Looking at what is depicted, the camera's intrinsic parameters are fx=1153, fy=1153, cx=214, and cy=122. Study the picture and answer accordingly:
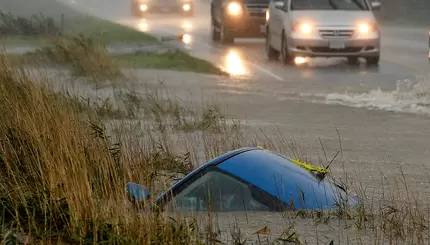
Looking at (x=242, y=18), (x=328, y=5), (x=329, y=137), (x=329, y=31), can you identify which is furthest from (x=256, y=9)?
(x=329, y=137)

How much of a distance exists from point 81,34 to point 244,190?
1673 cm

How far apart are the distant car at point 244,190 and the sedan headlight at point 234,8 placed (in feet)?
74.7

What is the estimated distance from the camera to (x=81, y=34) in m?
23.5

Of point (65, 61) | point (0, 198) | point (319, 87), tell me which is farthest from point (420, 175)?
point (65, 61)

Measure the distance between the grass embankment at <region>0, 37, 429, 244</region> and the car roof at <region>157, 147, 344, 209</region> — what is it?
0.61 feet

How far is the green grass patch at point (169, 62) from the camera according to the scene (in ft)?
72.2

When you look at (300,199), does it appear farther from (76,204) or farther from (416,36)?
(416,36)

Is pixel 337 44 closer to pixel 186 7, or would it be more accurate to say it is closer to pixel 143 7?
pixel 186 7

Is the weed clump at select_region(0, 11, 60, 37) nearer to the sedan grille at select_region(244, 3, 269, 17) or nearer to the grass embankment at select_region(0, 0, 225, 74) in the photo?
the grass embankment at select_region(0, 0, 225, 74)

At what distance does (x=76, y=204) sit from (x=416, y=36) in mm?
28847

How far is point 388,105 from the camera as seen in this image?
1711cm

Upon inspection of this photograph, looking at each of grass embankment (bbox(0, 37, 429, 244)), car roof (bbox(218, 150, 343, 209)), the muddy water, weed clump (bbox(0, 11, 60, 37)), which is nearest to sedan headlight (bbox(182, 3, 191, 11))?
weed clump (bbox(0, 11, 60, 37))

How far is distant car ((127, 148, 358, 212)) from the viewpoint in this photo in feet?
23.1

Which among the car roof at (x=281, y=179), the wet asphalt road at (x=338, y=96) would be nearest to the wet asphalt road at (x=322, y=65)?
the wet asphalt road at (x=338, y=96)
